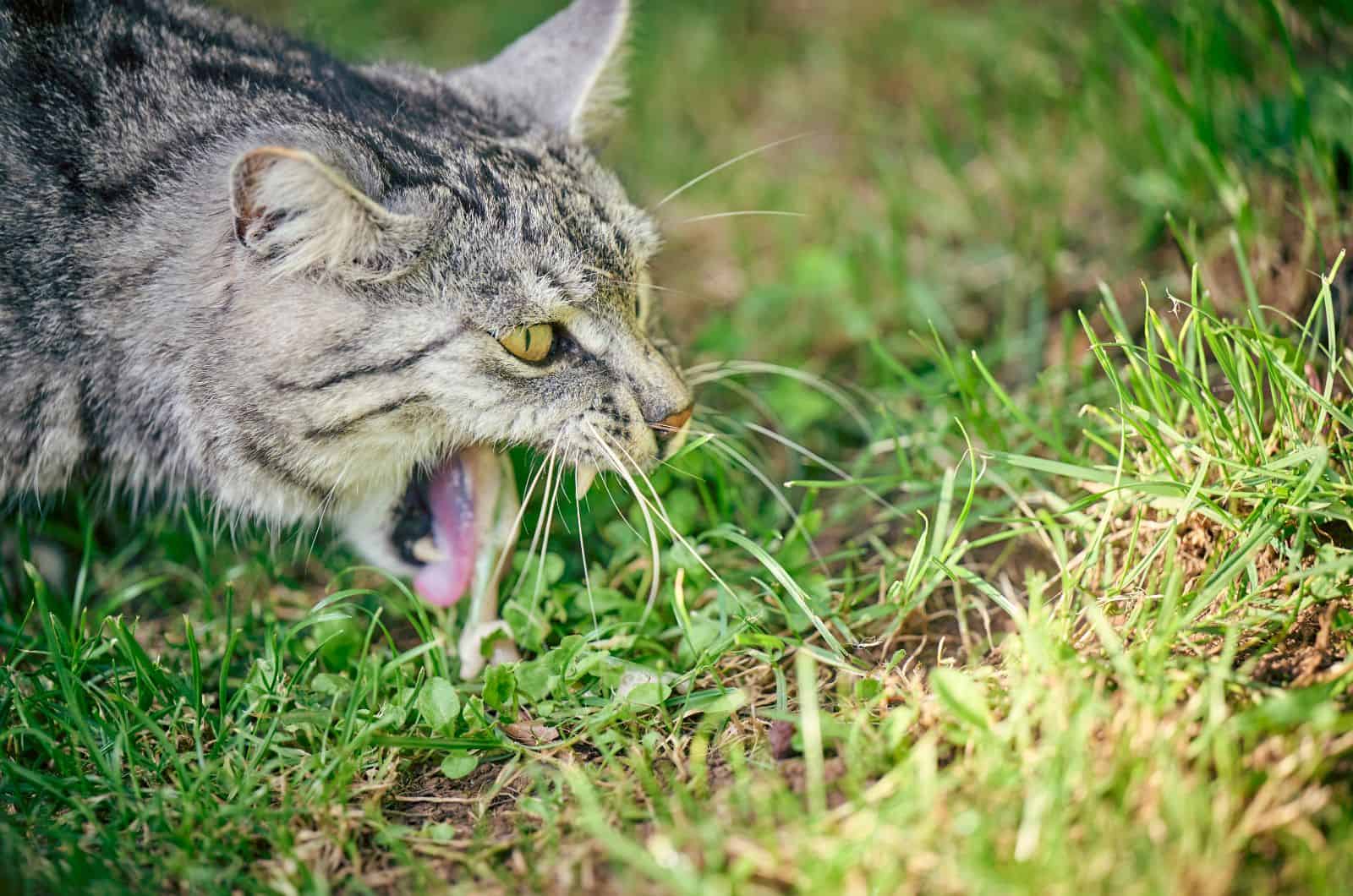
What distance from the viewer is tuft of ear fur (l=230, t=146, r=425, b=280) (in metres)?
1.84

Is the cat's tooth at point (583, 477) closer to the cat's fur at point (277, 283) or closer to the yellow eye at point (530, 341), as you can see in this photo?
the cat's fur at point (277, 283)

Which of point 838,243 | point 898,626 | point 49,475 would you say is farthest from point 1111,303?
point 49,475

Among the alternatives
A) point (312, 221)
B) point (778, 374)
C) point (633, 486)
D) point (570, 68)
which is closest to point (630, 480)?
point (633, 486)

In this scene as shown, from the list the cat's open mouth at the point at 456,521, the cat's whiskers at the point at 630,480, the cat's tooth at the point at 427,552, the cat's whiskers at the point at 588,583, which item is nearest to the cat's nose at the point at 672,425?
the cat's whiskers at the point at 630,480

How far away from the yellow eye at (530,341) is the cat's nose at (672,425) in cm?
28

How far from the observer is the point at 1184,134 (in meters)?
2.99

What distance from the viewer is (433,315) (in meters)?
2.04

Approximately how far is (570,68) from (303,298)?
997mm

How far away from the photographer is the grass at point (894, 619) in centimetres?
154

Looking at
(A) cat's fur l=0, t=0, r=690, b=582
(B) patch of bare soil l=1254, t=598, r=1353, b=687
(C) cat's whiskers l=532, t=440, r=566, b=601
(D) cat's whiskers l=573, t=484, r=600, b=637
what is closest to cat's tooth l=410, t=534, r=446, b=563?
(A) cat's fur l=0, t=0, r=690, b=582

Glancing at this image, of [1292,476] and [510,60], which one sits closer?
[1292,476]

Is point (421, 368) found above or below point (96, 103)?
below

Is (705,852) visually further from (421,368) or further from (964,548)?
(421,368)

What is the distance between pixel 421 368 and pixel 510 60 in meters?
1.07
